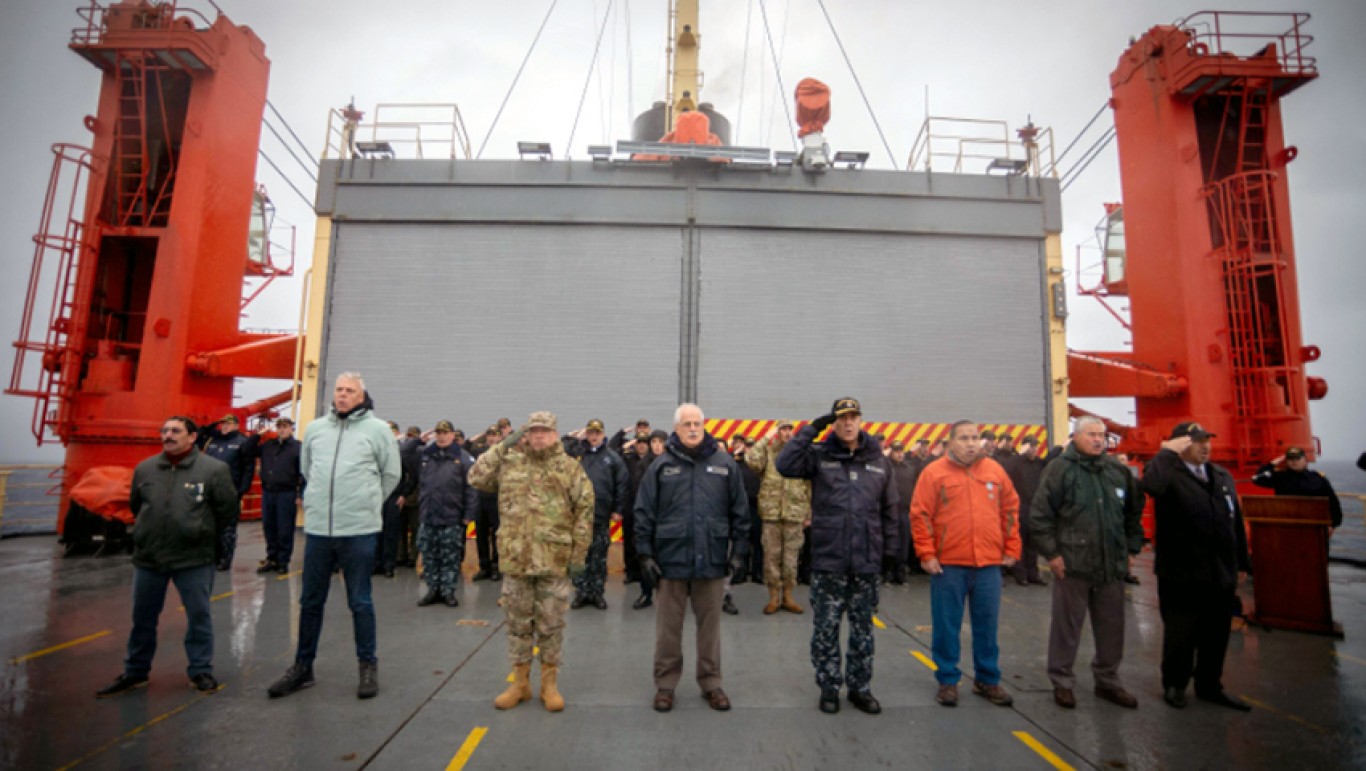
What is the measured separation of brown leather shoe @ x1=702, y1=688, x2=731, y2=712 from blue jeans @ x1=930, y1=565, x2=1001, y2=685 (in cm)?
142

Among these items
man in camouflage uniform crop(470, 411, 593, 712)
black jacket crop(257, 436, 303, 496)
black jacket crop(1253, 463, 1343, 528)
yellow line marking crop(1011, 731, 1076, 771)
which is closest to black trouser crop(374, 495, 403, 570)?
black jacket crop(257, 436, 303, 496)

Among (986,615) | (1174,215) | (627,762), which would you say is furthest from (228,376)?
(1174,215)

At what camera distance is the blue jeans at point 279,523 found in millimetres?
8258

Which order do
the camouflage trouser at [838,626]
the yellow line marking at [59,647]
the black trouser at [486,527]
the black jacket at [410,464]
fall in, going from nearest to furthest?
the camouflage trouser at [838,626] → the yellow line marking at [59,647] → the black trouser at [486,527] → the black jacket at [410,464]

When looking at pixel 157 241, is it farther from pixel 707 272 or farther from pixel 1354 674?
pixel 1354 674

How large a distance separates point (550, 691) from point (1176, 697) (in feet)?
13.3

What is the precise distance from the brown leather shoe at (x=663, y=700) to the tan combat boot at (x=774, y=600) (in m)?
2.88

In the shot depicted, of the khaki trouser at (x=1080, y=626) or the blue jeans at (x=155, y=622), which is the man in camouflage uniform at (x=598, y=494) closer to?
the blue jeans at (x=155, y=622)

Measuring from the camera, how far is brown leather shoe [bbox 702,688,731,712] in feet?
12.7

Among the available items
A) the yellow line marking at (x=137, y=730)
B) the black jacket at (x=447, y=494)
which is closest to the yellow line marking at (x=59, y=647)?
the yellow line marking at (x=137, y=730)

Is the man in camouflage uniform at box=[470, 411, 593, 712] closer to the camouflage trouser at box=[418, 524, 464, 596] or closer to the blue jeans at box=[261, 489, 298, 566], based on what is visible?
the camouflage trouser at box=[418, 524, 464, 596]

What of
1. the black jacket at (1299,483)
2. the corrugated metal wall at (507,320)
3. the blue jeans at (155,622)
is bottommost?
the blue jeans at (155,622)

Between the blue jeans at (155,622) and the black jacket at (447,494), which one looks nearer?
the blue jeans at (155,622)

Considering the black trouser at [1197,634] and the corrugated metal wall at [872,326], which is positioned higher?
the corrugated metal wall at [872,326]
